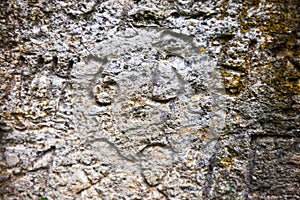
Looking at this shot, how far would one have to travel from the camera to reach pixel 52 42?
125 centimetres

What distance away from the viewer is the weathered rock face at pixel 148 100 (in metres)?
1.17

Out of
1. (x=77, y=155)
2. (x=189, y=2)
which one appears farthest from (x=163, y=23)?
(x=77, y=155)

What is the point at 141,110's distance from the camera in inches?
48.7

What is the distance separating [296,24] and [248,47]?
0.49 feet

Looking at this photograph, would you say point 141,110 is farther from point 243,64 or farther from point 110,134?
point 243,64

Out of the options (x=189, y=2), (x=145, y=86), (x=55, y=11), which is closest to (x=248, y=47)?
(x=189, y=2)

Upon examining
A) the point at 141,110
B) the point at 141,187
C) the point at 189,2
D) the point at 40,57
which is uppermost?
the point at 189,2

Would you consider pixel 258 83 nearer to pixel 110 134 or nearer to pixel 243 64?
pixel 243 64

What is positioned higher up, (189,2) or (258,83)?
(189,2)

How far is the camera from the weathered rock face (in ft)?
3.85

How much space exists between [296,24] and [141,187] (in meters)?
0.69

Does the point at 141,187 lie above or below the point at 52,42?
below

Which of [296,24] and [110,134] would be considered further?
[110,134]

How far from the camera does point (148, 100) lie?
123cm
